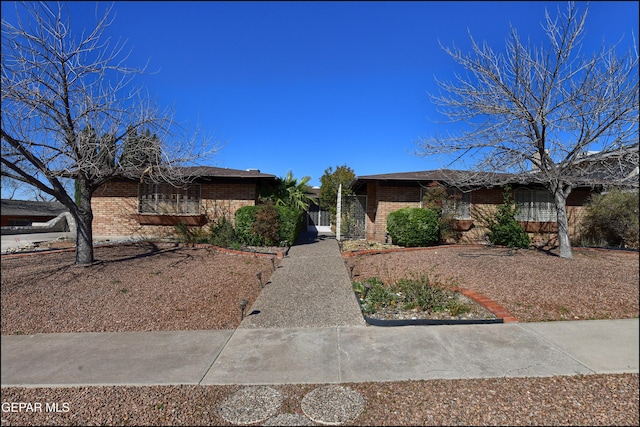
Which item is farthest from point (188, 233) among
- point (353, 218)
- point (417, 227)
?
point (417, 227)

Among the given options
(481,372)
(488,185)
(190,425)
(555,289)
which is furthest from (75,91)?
(488,185)

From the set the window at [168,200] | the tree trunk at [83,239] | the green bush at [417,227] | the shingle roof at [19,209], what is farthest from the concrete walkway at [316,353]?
the window at [168,200]

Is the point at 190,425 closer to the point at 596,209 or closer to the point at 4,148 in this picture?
the point at 4,148

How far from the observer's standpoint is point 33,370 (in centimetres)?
304

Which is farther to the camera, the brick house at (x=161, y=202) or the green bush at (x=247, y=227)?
the brick house at (x=161, y=202)

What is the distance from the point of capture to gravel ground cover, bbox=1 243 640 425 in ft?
7.99

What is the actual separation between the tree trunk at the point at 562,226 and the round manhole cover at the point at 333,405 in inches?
296

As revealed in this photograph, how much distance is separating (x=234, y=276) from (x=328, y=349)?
3930mm

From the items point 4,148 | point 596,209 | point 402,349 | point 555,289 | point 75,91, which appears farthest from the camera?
point 596,209

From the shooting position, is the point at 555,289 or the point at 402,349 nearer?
the point at 402,349

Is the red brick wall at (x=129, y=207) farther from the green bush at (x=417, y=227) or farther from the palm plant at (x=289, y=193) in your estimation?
the green bush at (x=417, y=227)

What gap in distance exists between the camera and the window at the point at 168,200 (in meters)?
12.5

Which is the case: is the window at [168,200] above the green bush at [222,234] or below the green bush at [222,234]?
above

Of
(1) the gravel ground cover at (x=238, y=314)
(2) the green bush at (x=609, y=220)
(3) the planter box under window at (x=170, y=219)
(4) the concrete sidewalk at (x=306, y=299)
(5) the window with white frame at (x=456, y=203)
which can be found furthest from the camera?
(3) the planter box under window at (x=170, y=219)
